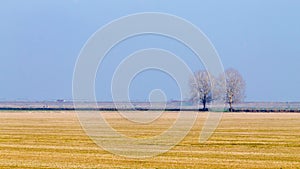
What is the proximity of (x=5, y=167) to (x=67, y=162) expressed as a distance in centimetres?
251

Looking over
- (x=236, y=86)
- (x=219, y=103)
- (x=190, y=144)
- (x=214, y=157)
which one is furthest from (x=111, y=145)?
(x=236, y=86)

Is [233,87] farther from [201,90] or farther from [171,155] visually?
[171,155]

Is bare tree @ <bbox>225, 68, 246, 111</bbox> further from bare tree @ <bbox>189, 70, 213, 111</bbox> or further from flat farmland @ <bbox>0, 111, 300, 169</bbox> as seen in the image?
flat farmland @ <bbox>0, 111, 300, 169</bbox>

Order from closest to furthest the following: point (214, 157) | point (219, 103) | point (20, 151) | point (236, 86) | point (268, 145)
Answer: point (214, 157) → point (20, 151) → point (268, 145) → point (219, 103) → point (236, 86)

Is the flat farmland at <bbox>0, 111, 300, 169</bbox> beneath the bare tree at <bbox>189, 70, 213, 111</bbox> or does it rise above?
beneath

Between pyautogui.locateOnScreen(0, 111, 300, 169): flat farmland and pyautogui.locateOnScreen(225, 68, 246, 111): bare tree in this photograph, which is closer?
pyautogui.locateOnScreen(0, 111, 300, 169): flat farmland

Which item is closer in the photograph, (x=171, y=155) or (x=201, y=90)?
(x=171, y=155)

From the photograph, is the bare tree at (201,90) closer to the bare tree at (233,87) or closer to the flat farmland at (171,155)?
the bare tree at (233,87)

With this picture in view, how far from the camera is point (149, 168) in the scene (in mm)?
21688

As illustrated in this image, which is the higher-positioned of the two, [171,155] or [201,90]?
[201,90]

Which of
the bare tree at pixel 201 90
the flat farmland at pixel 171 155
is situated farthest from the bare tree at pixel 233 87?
the flat farmland at pixel 171 155

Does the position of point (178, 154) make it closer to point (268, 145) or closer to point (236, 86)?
point (268, 145)

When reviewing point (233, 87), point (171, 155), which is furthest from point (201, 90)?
point (171, 155)

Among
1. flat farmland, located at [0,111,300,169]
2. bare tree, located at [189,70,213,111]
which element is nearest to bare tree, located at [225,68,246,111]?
→ bare tree, located at [189,70,213,111]
